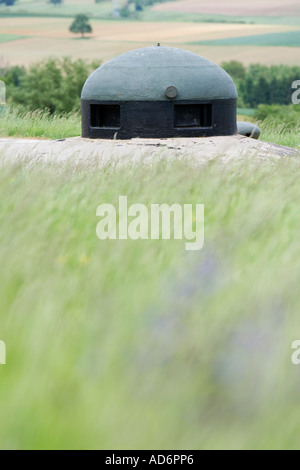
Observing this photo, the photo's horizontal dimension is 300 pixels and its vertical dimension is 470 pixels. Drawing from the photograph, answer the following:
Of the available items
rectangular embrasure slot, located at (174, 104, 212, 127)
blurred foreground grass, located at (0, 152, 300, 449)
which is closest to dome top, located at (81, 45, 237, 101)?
rectangular embrasure slot, located at (174, 104, 212, 127)

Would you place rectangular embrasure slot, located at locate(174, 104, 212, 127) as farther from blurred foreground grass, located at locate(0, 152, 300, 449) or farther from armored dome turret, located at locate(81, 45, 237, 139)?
blurred foreground grass, located at locate(0, 152, 300, 449)

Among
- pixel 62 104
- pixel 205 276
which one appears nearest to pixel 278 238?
pixel 205 276

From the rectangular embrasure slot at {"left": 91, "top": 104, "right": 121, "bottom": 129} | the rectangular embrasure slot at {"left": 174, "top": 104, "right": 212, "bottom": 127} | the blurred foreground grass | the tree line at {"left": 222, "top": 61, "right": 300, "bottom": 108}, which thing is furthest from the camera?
the tree line at {"left": 222, "top": 61, "right": 300, "bottom": 108}

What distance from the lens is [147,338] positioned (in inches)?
110

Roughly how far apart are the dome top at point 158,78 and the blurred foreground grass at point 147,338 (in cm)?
746

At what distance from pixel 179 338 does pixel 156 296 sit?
496 mm

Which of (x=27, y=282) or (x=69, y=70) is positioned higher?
(x=27, y=282)

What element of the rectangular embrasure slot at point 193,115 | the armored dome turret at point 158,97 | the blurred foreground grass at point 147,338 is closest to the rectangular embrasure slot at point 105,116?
the armored dome turret at point 158,97

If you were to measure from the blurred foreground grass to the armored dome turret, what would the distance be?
7.41 m

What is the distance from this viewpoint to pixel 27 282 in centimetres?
349

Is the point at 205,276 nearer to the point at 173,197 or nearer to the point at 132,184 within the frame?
the point at 173,197

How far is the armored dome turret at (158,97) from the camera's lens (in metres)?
11.8

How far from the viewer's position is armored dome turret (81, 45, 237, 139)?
38.8ft
